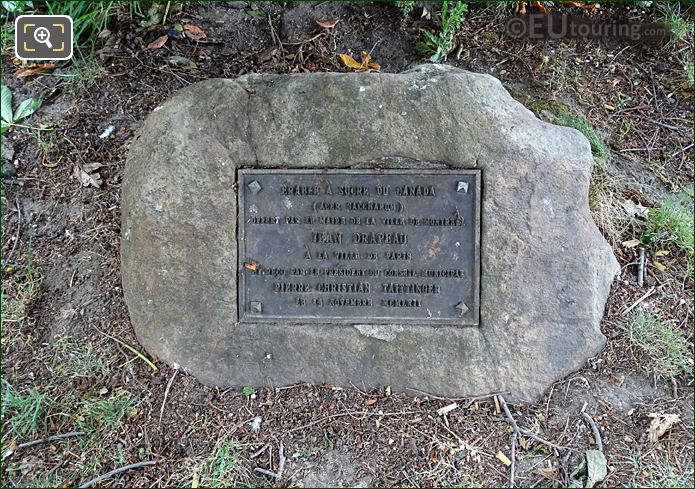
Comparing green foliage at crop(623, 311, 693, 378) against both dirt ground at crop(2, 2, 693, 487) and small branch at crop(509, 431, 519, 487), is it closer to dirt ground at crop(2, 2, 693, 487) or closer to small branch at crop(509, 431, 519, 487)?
dirt ground at crop(2, 2, 693, 487)

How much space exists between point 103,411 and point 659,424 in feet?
8.87

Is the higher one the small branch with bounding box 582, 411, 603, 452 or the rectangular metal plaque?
the rectangular metal plaque

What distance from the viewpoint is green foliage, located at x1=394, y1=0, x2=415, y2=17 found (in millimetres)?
3418

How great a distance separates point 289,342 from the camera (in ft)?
8.90

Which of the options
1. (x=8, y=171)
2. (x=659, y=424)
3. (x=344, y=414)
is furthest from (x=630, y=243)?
(x=8, y=171)

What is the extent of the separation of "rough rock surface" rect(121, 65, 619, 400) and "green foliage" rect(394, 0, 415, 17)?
92 cm

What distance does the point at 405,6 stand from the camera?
3.43 metres

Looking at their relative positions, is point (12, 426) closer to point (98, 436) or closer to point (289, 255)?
point (98, 436)

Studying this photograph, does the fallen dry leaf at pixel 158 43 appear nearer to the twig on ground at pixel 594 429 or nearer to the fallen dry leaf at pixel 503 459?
the fallen dry leaf at pixel 503 459

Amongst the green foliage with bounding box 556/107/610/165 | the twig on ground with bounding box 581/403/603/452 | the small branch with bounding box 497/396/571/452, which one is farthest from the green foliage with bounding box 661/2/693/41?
the small branch with bounding box 497/396/571/452

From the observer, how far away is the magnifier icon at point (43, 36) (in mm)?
3354

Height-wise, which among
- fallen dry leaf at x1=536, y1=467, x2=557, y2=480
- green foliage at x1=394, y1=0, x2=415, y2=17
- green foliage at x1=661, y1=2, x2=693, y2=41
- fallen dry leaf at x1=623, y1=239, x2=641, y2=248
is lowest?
fallen dry leaf at x1=536, y1=467, x2=557, y2=480

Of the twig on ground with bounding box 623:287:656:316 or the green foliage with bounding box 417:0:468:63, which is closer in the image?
the twig on ground with bounding box 623:287:656:316

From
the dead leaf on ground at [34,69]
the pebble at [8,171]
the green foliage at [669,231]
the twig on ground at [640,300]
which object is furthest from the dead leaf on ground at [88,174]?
the green foliage at [669,231]
